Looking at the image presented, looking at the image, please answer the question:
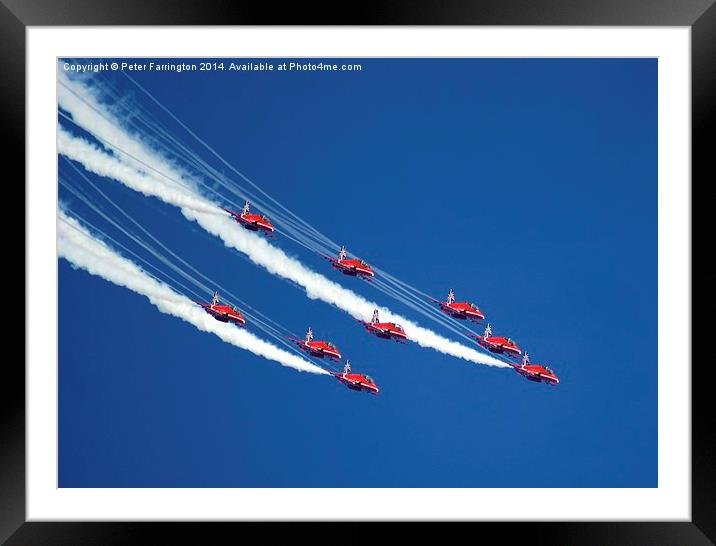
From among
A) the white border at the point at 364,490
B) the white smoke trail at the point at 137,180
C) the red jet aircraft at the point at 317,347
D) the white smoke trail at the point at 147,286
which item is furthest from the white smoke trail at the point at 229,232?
the white border at the point at 364,490

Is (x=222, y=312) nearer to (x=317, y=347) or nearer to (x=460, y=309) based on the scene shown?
(x=317, y=347)

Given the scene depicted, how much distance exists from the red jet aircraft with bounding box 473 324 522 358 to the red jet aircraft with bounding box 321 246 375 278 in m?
1.91

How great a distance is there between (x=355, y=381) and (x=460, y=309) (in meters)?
1.90

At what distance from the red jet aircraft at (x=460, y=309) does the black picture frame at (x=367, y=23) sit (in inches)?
134

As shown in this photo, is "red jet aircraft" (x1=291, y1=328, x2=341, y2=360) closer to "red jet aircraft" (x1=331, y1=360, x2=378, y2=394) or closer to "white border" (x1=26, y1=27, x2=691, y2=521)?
"red jet aircraft" (x1=331, y1=360, x2=378, y2=394)

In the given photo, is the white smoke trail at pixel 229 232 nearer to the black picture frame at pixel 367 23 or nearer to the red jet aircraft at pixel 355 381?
the red jet aircraft at pixel 355 381

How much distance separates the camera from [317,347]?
42.5 ft

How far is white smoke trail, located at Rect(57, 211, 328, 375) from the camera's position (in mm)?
12320

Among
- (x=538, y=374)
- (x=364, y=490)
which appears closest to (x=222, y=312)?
(x=364, y=490)

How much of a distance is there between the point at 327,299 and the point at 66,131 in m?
4.52

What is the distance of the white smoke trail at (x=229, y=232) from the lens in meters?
12.5
